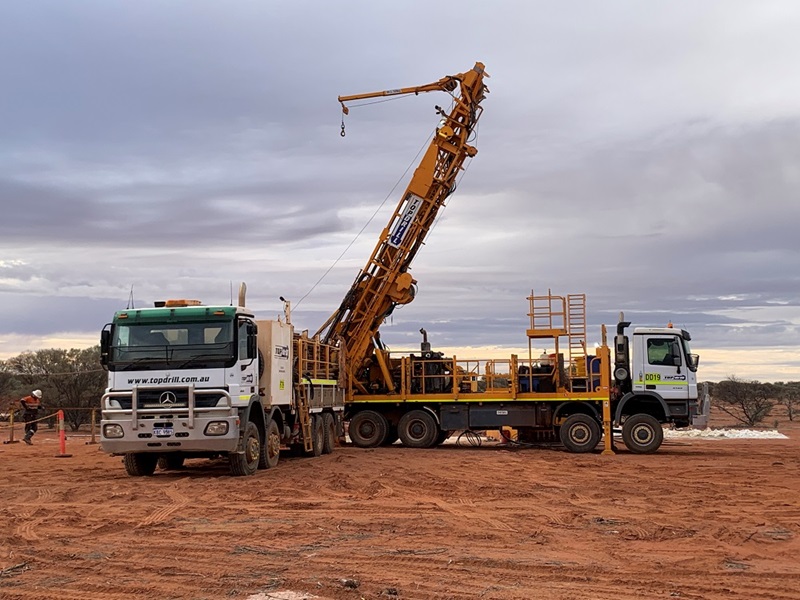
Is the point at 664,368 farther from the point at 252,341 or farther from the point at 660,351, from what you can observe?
the point at 252,341

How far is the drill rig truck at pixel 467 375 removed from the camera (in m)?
22.0

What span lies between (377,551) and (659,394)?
47.3ft

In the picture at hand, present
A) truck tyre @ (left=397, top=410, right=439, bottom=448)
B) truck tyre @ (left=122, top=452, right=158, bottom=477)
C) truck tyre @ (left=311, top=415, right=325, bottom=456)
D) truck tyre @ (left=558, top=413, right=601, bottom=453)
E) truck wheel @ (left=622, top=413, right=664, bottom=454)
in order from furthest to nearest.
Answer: truck tyre @ (left=397, top=410, right=439, bottom=448) < truck tyre @ (left=558, top=413, right=601, bottom=453) < truck wheel @ (left=622, top=413, right=664, bottom=454) < truck tyre @ (left=311, top=415, right=325, bottom=456) < truck tyre @ (left=122, top=452, right=158, bottom=477)

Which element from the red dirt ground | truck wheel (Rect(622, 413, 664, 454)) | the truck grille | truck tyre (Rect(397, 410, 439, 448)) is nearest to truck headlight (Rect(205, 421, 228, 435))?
the truck grille

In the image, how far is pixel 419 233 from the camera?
2414 centimetres

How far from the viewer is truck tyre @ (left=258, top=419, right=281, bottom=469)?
1708 centimetres

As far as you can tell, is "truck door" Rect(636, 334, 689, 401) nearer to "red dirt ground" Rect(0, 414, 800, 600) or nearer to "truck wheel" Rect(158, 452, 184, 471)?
"red dirt ground" Rect(0, 414, 800, 600)

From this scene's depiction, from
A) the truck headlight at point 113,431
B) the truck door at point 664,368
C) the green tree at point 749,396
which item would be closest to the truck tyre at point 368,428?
the truck door at point 664,368

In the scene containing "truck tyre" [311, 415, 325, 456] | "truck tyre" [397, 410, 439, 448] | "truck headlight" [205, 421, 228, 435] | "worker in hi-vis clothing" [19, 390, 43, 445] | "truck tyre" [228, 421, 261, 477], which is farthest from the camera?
"worker in hi-vis clothing" [19, 390, 43, 445]

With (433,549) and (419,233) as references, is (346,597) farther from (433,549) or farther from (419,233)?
(419,233)

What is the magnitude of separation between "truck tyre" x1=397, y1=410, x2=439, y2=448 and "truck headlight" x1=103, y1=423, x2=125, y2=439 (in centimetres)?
1031

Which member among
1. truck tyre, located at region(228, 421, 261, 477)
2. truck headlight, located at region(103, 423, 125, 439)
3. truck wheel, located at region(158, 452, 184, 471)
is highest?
truck headlight, located at region(103, 423, 125, 439)

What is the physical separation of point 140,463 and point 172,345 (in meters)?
2.50

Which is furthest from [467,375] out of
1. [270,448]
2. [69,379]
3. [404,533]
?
[69,379]
